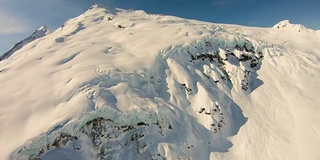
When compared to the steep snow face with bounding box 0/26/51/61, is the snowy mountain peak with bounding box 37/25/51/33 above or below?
above

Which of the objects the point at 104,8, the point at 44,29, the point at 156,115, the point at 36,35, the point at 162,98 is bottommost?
the point at 156,115

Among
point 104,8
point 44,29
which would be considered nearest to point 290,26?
point 104,8

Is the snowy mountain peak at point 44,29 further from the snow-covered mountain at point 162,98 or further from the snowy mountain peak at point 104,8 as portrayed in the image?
the snow-covered mountain at point 162,98

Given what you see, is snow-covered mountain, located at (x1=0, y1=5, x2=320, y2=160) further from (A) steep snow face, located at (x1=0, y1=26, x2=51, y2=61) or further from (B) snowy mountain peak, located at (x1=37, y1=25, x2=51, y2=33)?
(B) snowy mountain peak, located at (x1=37, y1=25, x2=51, y2=33)

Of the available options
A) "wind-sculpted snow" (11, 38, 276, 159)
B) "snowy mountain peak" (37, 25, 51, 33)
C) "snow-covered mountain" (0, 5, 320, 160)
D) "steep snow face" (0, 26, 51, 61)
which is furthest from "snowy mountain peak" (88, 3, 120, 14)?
"wind-sculpted snow" (11, 38, 276, 159)

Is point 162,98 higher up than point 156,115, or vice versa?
point 162,98

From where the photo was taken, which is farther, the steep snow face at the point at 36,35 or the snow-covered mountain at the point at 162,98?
the steep snow face at the point at 36,35

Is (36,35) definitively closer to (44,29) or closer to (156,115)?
(44,29)

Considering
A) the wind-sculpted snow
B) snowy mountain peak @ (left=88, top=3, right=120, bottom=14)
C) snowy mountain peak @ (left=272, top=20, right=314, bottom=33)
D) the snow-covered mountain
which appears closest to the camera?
the wind-sculpted snow

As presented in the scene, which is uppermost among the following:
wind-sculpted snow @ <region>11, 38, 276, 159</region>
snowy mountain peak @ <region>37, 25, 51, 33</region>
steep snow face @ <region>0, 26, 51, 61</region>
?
snowy mountain peak @ <region>37, 25, 51, 33</region>

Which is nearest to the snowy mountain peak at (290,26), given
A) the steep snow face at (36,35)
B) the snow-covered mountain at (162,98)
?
the snow-covered mountain at (162,98)
